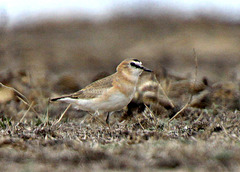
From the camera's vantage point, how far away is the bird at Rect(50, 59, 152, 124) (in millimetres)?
5555

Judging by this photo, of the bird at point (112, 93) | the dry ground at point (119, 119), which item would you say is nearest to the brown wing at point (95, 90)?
the bird at point (112, 93)

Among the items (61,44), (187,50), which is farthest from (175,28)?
(61,44)

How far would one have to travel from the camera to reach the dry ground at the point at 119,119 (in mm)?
3244

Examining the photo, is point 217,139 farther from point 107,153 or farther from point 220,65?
point 220,65

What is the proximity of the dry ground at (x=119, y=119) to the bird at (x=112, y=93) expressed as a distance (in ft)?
0.81

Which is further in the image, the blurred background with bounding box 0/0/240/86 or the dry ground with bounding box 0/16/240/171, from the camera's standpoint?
the blurred background with bounding box 0/0/240/86

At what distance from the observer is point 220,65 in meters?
13.7

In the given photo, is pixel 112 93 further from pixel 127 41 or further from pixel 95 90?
pixel 127 41

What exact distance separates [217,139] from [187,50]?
12.0 m

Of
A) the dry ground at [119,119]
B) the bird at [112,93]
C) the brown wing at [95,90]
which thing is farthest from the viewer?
the brown wing at [95,90]

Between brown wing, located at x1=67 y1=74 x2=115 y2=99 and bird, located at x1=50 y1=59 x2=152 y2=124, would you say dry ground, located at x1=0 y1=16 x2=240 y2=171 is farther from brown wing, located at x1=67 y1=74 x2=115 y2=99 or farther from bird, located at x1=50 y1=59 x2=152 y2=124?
brown wing, located at x1=67 y1=74 x2=115 y2=99

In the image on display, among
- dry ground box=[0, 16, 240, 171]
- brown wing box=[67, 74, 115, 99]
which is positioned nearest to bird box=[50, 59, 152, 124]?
brown wing box=[67, 74, 115, 99]

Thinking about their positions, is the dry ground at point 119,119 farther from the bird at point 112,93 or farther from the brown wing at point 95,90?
the brown wing at point 95,90

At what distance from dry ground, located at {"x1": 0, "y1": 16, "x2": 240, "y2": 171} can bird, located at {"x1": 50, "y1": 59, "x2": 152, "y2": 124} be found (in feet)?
0.81
